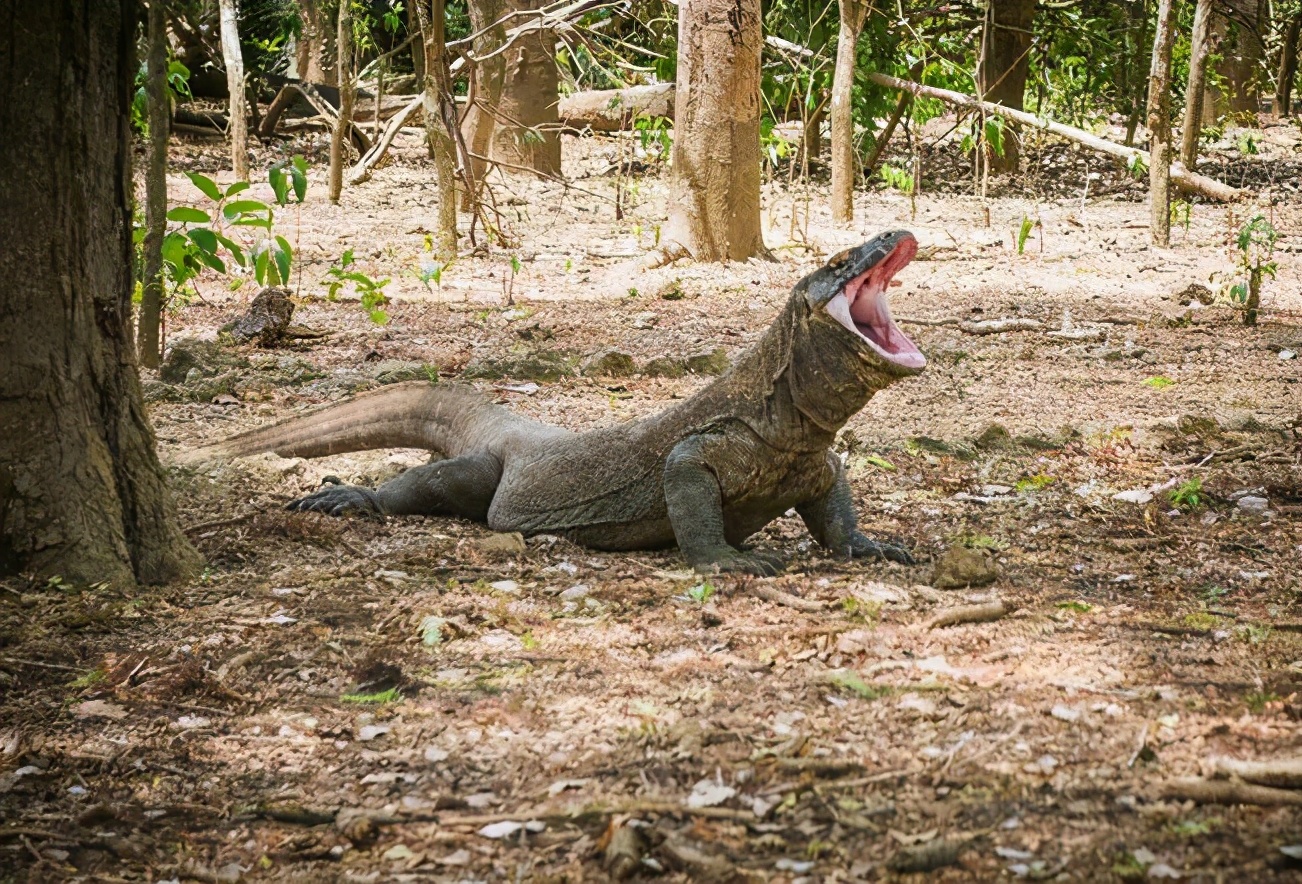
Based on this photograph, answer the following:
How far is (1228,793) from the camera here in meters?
2.31

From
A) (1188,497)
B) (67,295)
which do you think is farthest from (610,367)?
(67,295)

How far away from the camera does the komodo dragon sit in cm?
436

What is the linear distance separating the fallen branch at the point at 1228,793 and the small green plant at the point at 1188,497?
9.14 feet

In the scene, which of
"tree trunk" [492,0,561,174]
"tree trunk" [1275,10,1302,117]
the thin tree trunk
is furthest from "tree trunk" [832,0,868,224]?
"tree trunk" [1275,10,1302,117]

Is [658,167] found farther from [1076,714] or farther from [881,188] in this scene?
[1076,714]

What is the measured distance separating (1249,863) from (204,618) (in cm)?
269

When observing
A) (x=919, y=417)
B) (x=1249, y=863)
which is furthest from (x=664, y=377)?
(x=1249, y=863)

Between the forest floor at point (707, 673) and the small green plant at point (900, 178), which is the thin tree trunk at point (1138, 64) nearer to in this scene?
the small green plant at point (900, 178)

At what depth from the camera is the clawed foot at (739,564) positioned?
429 centimetres

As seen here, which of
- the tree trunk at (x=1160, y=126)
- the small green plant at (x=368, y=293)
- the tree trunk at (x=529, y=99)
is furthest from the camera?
the tree trunk at (x=529, y=99)

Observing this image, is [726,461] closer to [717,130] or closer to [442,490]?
[442,490]

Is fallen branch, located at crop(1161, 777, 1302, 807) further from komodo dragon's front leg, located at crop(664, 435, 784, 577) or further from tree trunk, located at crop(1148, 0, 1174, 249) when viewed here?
tree trunk, located at crop(1148, 0, 1174, 249)

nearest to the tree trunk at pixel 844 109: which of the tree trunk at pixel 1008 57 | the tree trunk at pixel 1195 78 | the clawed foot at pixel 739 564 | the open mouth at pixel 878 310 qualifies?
the tree trunk at pixel 1195 78

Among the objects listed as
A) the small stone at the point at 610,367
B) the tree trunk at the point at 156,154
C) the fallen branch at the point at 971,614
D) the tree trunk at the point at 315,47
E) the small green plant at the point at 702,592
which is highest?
the tree trunk at the point at 315,47
